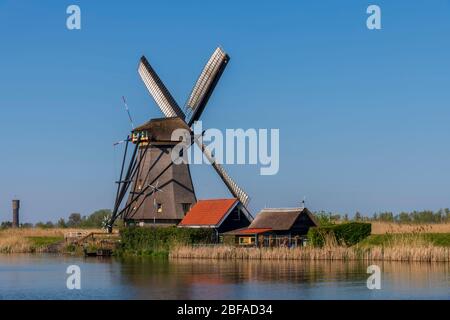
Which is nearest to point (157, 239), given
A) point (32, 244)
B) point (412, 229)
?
point (32, 244)

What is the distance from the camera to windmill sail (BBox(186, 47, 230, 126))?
42719mm

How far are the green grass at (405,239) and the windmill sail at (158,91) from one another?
1271 centimetres

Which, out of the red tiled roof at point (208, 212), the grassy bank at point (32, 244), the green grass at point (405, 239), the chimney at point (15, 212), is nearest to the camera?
the green grass at point (405, 239)

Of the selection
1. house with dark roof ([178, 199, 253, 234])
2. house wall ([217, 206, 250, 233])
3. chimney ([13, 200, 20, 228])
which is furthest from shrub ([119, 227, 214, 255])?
chimney ([13, 200, 20, 228])

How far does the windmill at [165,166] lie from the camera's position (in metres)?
42.9

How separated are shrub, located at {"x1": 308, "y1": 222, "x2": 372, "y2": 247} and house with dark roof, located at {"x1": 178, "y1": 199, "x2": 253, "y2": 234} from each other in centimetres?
665

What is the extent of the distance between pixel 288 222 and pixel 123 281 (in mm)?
14135

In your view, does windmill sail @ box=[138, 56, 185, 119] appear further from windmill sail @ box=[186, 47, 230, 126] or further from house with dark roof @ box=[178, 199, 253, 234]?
house with dark roof @ box=[178, 199, 253, 234]

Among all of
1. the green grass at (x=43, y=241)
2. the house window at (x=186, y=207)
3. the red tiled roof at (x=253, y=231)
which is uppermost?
the house window at (x=186, y=207)

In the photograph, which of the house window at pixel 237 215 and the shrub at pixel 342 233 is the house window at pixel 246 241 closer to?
the house window at pixel 237 215

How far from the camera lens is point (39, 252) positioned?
1802 inches

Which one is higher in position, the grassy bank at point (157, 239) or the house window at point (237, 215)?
the house window at point (237, 215)

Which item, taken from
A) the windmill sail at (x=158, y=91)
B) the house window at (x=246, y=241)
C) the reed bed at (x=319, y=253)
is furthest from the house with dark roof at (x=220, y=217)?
the windmill sail at (x=158, y=91)
